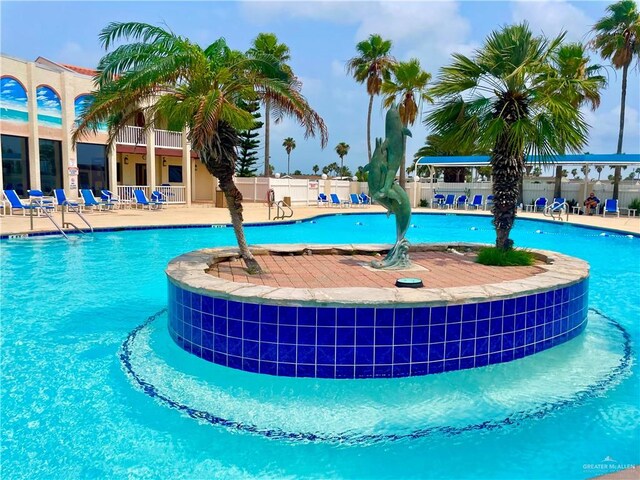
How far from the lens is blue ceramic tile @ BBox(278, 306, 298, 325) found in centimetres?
446

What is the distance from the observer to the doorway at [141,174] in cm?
Answer: 2775

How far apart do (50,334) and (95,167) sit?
20343 mm

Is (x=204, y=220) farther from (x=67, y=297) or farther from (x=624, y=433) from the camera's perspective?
(x=624, y=433)

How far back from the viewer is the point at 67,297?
7684 millimetres

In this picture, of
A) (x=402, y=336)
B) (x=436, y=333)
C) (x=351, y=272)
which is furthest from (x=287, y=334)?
(x=351, y=272)

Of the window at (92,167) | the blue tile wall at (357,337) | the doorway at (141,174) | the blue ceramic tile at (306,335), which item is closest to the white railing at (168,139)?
the doorway at (141,174)

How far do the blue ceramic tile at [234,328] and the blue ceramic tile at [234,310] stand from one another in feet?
0.16

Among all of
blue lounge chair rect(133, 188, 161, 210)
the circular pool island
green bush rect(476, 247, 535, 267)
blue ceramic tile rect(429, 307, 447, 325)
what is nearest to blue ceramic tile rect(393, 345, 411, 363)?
the circular pool island

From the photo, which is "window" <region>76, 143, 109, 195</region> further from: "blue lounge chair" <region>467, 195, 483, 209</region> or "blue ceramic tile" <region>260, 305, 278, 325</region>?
"blue ceramic tile" <region>260, 305, 278, 325</region>

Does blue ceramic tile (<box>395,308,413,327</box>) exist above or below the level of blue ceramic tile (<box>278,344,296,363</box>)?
above

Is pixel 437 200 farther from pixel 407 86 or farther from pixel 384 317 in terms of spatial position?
pixel 384 317

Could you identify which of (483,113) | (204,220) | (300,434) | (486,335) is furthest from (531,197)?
(300,434)

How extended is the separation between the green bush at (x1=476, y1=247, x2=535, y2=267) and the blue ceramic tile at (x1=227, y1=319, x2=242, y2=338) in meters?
4.28

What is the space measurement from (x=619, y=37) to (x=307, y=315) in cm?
2912
